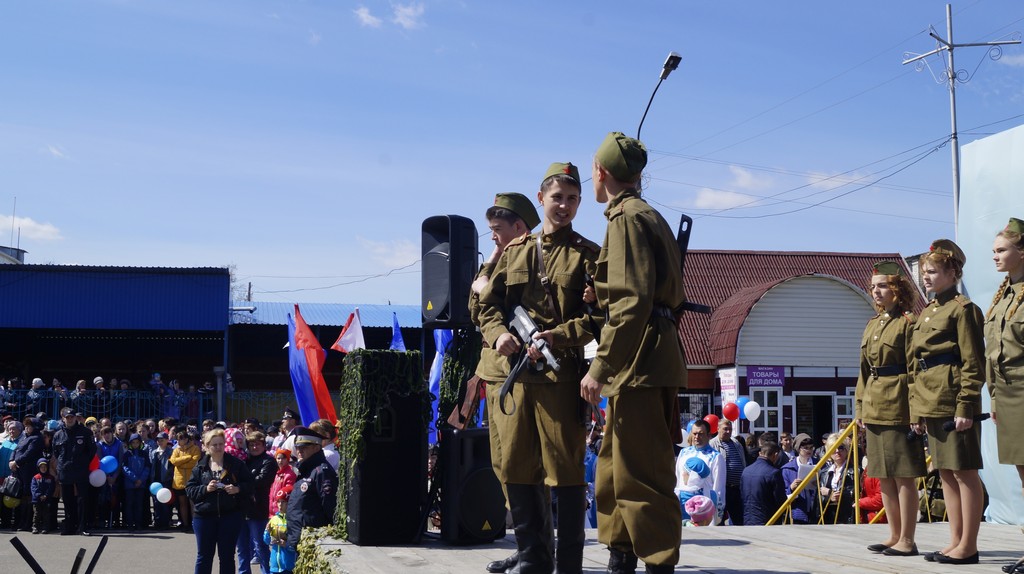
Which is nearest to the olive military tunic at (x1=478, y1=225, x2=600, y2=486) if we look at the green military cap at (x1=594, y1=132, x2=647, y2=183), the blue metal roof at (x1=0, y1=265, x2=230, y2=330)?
the green military cap at (x1=594, y1=132, x2=647, y2=183)

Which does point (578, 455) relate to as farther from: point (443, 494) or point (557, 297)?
point (443, 494)

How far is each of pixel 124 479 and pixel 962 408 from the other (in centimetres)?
1506

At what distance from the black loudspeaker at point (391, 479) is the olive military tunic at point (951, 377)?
320cm

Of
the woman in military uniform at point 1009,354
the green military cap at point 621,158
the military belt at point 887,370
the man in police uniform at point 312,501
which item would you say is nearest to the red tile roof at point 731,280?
the man in police uniform at point 312,501

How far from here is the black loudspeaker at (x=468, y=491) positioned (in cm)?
668

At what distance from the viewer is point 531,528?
4.62 meters

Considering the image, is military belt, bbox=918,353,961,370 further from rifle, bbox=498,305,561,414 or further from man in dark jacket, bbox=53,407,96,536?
man in dark jacket, bbox=53,407,96,536

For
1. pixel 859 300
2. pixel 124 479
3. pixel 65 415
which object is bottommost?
pixel 124 479

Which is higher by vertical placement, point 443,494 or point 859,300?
point 859,300

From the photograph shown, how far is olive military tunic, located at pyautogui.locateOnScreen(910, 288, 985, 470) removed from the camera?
566 centimetres

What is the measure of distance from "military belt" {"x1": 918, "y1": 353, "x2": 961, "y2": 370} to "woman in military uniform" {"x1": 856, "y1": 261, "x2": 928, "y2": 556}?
130mm

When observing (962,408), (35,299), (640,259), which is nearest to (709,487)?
(962,408)

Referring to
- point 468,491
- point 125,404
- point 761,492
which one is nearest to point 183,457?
point 761,492

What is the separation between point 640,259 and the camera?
4.04 metres
